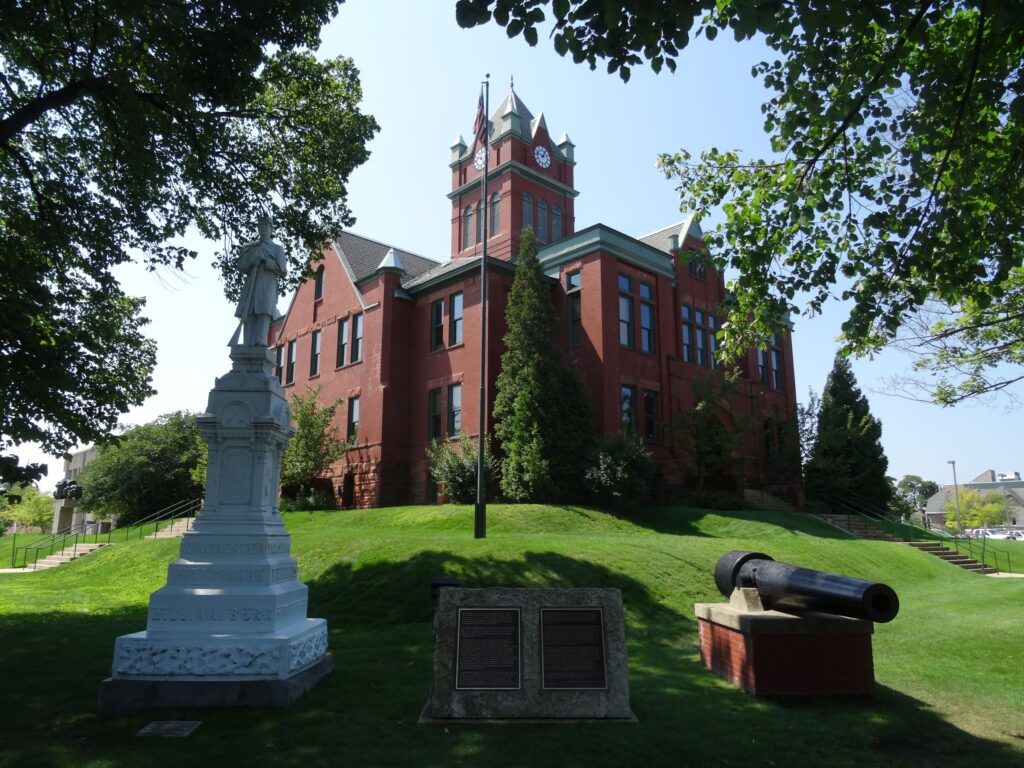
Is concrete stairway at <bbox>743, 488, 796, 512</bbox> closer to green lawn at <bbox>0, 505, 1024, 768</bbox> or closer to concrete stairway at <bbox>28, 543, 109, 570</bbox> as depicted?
green lawn at <bbox>0, 505, 1024, 768</bbox>

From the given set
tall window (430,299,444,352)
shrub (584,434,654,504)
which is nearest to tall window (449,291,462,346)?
tall window (430,299,444,352)

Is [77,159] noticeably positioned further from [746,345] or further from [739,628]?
[739,628]

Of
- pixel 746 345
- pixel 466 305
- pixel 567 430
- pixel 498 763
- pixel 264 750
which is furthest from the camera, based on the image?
pixel 466 305

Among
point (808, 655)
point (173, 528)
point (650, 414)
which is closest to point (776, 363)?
point (650, 414)

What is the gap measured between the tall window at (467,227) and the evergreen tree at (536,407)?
10.4 m

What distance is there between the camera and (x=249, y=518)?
7590 millimetres

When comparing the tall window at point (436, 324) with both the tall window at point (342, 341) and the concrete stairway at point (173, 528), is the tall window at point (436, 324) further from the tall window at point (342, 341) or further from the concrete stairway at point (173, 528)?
the concrete stairway at point (173, 528)

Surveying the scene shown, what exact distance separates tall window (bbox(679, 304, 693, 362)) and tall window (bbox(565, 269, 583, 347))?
217 inches

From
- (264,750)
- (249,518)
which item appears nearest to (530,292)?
(249,518)

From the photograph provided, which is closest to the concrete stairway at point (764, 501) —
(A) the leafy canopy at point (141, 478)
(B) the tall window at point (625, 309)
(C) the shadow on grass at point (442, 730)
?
(B) the tall window at point (625, 309)

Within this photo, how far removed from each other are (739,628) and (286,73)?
47.0 feet

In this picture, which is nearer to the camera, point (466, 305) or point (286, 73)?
point (286, 73)

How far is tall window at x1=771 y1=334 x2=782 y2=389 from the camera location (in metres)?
36.5

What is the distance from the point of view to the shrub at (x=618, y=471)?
76.5ft
